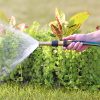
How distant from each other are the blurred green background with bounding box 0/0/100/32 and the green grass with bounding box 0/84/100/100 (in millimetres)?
4302

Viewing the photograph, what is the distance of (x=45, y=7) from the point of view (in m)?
11.0

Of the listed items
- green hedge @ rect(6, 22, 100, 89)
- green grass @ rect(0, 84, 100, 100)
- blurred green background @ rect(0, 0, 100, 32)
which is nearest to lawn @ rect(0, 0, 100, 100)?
blurred green background @ rect(0, 0, 100, 32)

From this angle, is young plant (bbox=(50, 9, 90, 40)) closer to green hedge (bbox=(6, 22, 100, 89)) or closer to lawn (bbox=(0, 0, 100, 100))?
green hedge (bbox=(6, 22, 100, 89))

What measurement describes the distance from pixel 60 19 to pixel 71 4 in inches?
219

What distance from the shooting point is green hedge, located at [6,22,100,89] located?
17.9 ft

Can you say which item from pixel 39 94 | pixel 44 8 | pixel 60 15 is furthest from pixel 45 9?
pixel 39 94

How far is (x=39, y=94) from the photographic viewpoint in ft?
17.2

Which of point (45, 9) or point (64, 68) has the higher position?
point (45, 9)

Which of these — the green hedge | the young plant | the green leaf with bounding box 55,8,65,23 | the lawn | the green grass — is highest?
the lawn

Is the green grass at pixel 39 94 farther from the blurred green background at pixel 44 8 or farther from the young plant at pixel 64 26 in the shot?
the blurred green background at pixel 44 8

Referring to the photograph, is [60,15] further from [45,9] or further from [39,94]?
[45,9]

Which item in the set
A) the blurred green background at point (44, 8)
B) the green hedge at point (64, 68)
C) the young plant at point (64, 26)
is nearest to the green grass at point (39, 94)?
the green hedge at point (64, 68)

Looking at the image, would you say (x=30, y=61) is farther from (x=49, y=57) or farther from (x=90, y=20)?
(x=90, y=20)

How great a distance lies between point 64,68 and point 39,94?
17.4 inches
